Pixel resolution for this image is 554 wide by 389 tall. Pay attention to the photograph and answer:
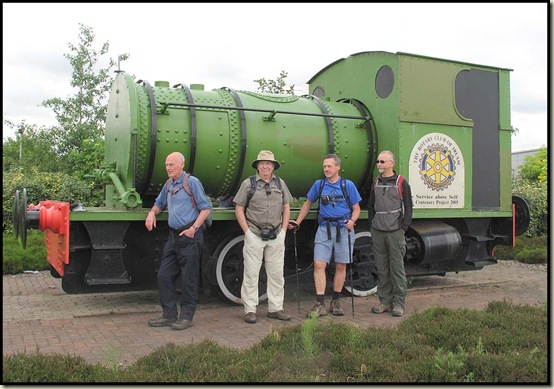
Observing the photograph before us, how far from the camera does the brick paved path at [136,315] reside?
503 cm

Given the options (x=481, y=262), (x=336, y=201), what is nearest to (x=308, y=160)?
(x=336, y=201)

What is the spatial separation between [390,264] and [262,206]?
1.75 meters

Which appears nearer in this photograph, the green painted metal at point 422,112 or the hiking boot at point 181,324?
the hiking boot at point 181,324

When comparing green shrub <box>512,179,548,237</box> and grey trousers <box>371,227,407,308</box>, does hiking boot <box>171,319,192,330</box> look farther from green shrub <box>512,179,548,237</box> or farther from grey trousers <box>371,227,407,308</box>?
green shrub <box>512,179,548,237</box>

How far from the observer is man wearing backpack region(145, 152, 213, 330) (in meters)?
5.77

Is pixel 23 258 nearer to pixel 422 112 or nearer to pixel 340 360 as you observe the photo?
pixel 422 112

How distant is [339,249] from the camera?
649 cm

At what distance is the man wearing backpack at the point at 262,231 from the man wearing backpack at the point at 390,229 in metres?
1.19

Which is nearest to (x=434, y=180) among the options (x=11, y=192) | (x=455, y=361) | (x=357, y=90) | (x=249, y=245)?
(x=357, y=90)

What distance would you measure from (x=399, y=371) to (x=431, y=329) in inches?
43.3

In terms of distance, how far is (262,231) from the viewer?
613 centimetres

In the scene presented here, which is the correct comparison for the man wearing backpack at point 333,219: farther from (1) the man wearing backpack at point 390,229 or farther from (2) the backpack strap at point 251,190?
(2) the backpack strap at point 251,190

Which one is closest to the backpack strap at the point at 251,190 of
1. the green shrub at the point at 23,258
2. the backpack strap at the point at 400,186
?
the backpack strap at the point at 400,186

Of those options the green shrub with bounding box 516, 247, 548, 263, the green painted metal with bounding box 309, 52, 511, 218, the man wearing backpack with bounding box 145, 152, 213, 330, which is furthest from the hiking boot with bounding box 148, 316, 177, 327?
the green shrub with bounding box 516, 247, 548, 263
